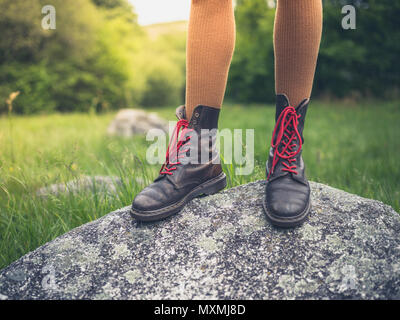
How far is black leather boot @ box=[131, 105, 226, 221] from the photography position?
50.3 inches

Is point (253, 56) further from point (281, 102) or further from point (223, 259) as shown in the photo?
point (223, 259)

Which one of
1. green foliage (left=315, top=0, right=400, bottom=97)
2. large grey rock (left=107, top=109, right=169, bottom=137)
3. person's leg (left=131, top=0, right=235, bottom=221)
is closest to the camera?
person's leg (left=131, top=0, right=235, bottom=221)

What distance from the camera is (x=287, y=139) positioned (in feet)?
4.44

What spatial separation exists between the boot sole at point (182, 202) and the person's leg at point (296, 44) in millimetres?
478

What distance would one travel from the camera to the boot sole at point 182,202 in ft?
4.13

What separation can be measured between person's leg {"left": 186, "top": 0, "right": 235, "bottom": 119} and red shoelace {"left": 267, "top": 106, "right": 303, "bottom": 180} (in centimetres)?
29

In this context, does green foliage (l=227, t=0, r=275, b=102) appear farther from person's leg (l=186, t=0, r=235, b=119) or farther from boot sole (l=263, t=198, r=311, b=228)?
boot sole (l=263, t=198, r=311, b=228)

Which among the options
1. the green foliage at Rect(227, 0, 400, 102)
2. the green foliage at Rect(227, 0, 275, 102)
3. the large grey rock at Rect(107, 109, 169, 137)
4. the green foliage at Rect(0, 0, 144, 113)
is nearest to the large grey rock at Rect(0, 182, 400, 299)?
the large grey rock at Rect(107, 109, 169, 137)

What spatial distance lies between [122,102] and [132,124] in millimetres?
8671

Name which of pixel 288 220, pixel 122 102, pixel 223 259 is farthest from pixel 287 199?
pixel 122 102

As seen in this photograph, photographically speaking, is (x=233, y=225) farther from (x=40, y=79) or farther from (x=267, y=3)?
(x=267, y=3)
